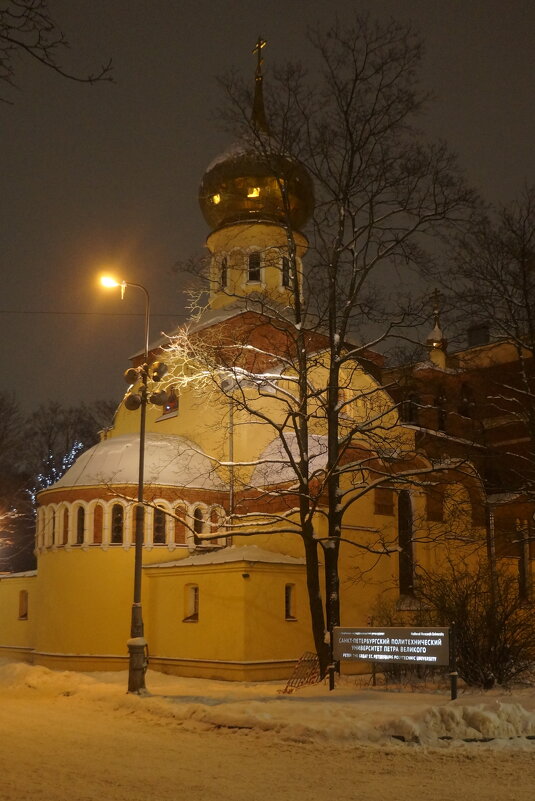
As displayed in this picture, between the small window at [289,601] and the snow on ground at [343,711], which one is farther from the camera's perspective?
the small window at [289,601]

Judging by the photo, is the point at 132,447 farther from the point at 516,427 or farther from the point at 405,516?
the point at 516,427

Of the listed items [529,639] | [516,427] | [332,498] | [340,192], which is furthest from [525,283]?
[516,427]

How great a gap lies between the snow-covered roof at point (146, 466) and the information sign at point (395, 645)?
10.5m

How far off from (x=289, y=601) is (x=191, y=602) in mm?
2786

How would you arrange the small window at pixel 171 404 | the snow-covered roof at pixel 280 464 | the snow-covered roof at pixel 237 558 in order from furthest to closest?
the small window at pixel 171 404
the snow-covered roof at pixel 280 464
the snow-covered roof at pixel 237 558

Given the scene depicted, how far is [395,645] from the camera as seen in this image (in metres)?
13.4

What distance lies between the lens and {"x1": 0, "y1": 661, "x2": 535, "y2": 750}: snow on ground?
10477 millimetres

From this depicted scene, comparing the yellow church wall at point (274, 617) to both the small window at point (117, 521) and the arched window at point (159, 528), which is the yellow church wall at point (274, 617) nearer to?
the arched window at point (159, 528)

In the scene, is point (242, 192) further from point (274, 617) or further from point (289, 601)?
point (274, 617)

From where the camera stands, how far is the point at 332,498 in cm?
1802

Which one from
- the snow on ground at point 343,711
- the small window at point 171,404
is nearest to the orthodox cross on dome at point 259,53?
the small window at point 171,404

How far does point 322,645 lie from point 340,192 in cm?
943

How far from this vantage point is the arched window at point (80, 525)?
2486cm

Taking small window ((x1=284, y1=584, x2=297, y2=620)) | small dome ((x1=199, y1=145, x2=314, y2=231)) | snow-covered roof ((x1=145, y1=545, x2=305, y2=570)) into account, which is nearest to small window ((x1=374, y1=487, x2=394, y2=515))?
snow-covered roof ((x1=145, y1=545, x2=305, y2=570))
